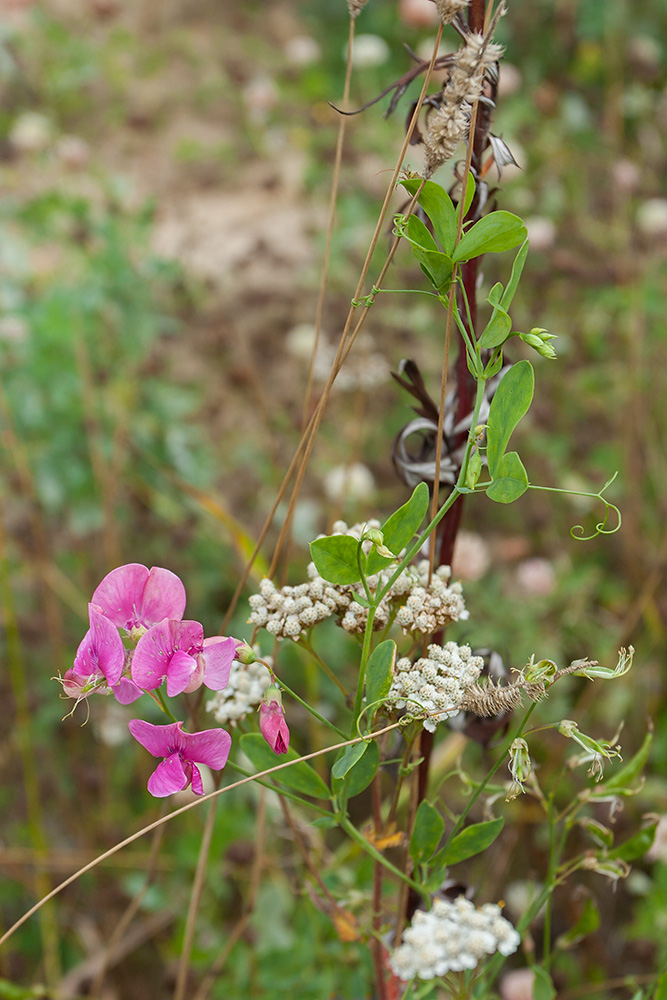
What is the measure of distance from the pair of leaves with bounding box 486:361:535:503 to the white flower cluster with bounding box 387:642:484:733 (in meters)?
0.09

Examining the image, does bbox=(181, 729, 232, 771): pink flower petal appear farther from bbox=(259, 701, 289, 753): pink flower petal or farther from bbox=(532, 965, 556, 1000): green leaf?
bbox=(532, 965, 556, 1000): green leaf

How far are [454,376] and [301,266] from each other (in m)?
1.66

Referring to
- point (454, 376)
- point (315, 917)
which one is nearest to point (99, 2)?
point (454, 376)

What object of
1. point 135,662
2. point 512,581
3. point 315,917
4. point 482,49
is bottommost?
point 512,581

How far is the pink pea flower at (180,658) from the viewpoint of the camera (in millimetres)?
395

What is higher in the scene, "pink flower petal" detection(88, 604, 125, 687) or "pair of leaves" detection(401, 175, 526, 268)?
"pair of leaves" detection(401, 175, 526, 268)

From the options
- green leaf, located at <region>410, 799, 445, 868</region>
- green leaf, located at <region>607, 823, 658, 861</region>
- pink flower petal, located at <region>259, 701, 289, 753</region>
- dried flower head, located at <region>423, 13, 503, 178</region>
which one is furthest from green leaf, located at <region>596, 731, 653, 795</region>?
dried flower head, located at <region>423, 13, 503, 178</region>

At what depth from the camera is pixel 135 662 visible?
394 mm

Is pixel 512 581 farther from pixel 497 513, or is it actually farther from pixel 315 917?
pixel 315 917

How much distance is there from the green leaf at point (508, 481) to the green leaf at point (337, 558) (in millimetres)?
74

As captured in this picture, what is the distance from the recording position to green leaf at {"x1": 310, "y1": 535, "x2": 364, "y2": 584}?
1.30ft

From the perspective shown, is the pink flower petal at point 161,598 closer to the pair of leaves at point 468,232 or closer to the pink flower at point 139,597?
the pink flower at point 139,597

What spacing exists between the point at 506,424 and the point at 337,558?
11cm

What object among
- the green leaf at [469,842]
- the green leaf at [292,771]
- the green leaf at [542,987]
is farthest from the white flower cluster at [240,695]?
the green leaf at [542,987]
